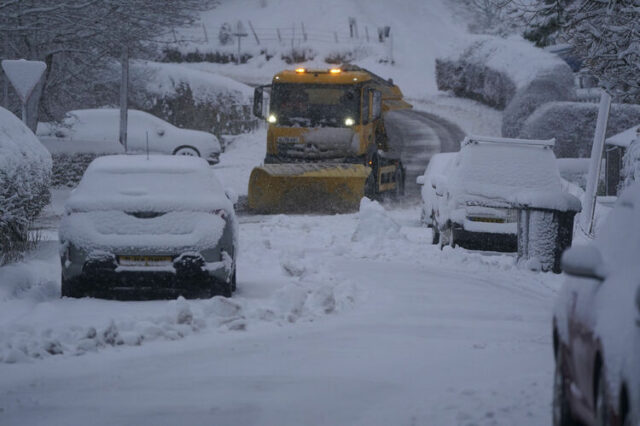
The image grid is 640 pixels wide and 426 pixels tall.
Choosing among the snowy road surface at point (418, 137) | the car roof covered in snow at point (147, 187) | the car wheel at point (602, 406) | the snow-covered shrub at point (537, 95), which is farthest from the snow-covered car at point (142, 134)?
the car wheel at point (602, 406)

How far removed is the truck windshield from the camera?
77.4 ft

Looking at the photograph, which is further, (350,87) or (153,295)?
(350,87)

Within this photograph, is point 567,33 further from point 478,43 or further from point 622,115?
point 478,43

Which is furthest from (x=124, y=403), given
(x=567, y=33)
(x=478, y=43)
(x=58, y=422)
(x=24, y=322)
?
(x=478, y=43)

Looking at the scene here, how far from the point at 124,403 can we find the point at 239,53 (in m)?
62.7

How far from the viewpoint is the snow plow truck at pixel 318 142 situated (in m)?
22.5

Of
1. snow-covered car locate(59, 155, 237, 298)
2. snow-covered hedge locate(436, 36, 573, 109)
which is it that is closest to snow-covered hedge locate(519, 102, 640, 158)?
snow-covered hedge locate(436, 36, 573, 109)

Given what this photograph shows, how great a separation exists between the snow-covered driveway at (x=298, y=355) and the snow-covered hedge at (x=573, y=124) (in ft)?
69.0

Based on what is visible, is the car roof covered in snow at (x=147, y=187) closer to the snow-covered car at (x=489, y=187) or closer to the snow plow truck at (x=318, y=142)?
the snow-covered car at (x=489, y=187)

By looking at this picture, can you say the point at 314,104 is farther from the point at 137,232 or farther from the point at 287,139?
the point at 137,232

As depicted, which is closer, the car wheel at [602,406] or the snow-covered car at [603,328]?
the snow-covered car at [603,328]

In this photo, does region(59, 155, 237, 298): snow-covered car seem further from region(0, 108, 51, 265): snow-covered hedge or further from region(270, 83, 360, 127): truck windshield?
region(270, 83, 360, 127): truck windshield

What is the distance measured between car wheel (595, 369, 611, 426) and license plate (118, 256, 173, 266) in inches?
255

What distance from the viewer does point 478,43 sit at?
49.5 metres
